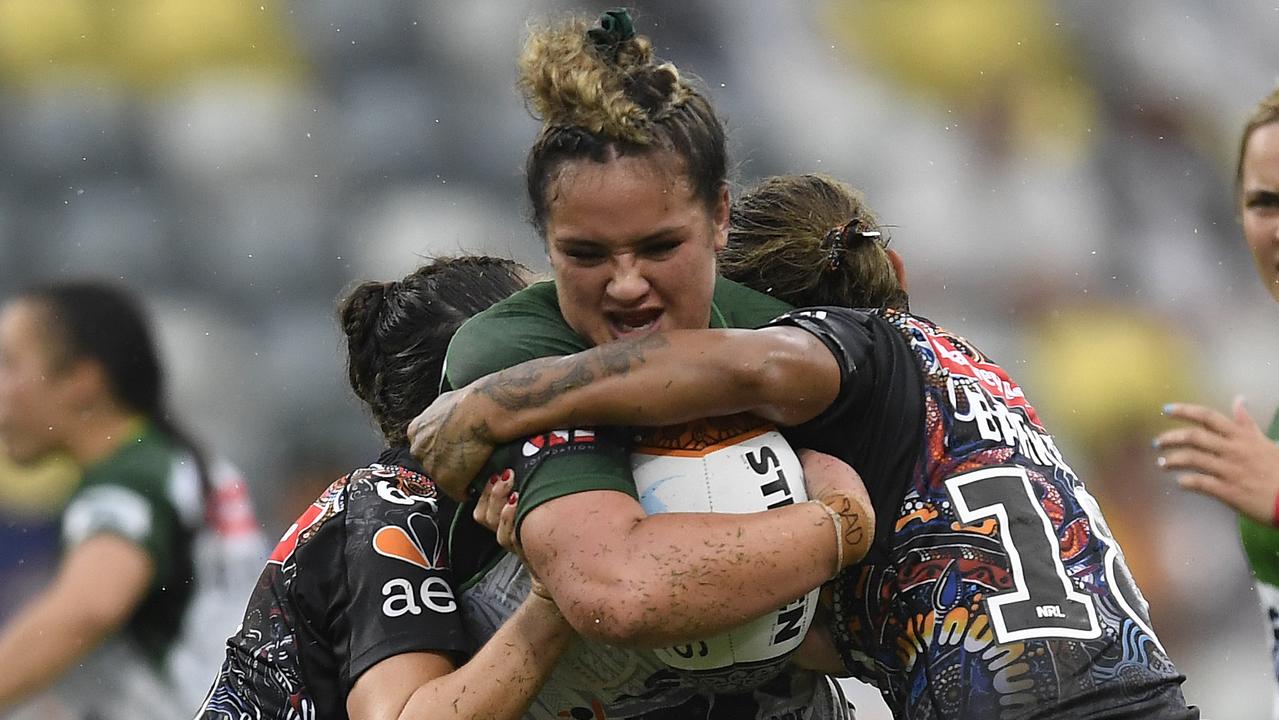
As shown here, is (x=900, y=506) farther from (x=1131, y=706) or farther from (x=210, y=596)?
(x=210, y=596)

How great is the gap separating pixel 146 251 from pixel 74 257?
23 cm

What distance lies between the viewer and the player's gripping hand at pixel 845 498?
6.81 ft

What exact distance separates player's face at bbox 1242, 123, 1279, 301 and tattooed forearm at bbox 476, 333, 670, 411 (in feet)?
5.76

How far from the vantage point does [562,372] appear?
2131 mm

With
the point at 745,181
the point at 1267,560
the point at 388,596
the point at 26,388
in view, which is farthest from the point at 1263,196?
the point at 26,388

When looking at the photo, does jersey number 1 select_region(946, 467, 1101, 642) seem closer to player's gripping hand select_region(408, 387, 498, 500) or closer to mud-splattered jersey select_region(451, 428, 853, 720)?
mud-splattered jersey select_region(451, 428, 853, 720)

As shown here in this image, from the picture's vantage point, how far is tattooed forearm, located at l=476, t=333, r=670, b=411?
6.93ft

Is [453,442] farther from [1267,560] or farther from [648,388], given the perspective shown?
[1267,560]

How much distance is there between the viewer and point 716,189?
2.27 m

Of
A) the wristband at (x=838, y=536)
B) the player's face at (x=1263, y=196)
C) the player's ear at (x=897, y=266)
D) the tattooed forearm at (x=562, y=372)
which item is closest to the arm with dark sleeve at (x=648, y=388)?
the tattooed forearm at (x=562, y=372)

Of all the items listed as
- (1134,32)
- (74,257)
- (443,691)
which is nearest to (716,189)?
(443,691)

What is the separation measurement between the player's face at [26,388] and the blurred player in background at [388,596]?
2388 mm

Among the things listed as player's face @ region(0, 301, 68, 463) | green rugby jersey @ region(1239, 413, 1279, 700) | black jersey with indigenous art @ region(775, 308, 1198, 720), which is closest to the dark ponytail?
black jersey with indigenous art @ region(775, 308, 1198, 720)

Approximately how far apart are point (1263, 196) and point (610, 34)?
5.79 ft
